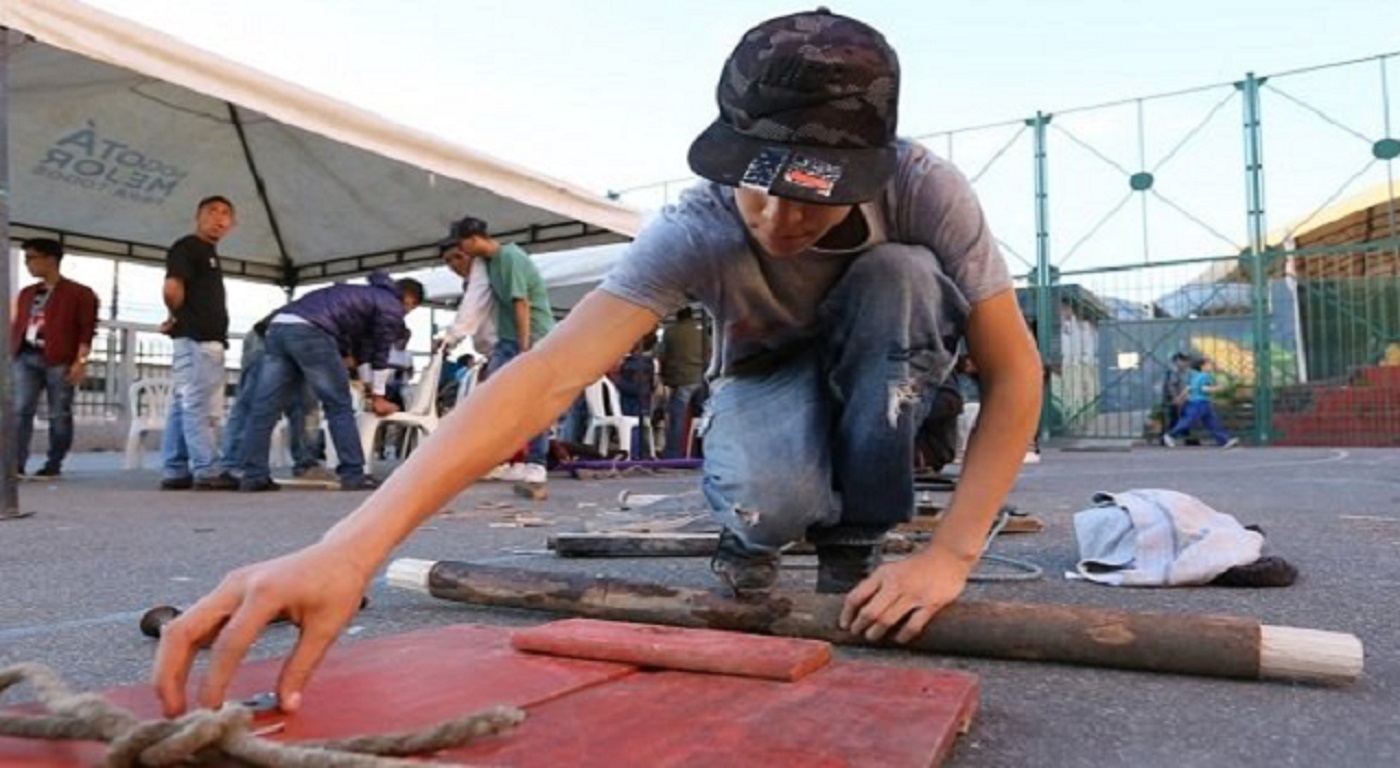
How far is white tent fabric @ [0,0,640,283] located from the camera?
4.40 m

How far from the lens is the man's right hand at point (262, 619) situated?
80cm

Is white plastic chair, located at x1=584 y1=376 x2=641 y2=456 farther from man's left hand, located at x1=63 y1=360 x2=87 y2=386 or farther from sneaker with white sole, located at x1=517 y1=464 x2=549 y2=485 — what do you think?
man's left hand, located at x1=63 y1=360 x2=87 y2=386

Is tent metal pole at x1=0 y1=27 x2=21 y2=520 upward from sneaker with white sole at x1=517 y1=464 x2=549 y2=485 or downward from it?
upward

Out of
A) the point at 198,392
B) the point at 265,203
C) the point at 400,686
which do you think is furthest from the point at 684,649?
the point at 265,203

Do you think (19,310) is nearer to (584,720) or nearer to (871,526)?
(871,526)

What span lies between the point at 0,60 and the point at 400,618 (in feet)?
9.22

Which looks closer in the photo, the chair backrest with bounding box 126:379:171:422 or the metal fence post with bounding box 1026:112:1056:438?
the chair backrest with bounding box 126:379:171:422

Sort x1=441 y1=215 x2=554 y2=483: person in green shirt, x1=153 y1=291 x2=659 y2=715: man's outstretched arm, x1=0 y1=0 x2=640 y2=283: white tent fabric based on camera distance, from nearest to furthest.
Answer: x1=153 y1=291 x2=659 y2=715: man's outstretched arm
x1=0 y1=0 x2=640 y2=283: white tent fabric
x1=441 y1=215 x2=554 y2=483: person in green shirt

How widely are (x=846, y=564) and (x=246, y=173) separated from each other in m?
6.13

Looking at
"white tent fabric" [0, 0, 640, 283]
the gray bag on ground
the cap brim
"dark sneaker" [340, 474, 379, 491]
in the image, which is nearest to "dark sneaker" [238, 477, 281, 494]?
"dark sneaker" [340, 474, 379, 491]

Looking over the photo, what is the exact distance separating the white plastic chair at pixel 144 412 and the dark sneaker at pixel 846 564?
5.80 meters

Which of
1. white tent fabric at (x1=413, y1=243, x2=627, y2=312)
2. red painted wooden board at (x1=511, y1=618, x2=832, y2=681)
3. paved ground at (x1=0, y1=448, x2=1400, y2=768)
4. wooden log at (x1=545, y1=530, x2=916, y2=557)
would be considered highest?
white tent fabric at (x1=413, y1=243, x2=627, y2=312)

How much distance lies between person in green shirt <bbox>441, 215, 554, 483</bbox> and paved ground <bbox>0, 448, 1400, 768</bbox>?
707 millimetres

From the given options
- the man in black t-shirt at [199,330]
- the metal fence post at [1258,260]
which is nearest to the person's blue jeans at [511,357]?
the man in black t-shirt at [199,330]
